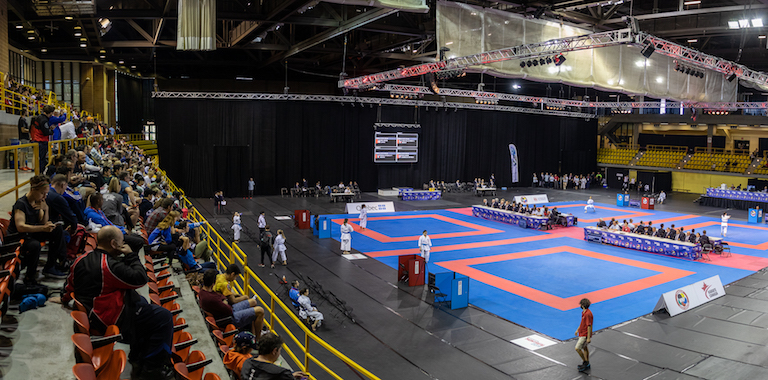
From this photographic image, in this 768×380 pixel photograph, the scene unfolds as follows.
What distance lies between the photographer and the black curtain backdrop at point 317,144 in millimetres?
32031

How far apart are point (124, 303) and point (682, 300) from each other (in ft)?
45.7

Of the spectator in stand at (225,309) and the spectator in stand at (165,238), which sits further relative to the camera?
the spectator in stand at (165,238)

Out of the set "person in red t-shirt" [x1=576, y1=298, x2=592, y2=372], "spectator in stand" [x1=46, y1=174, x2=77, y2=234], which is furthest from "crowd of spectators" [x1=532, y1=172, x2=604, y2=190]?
"spectator in stand" [x1=46, y1=174, x2=77, y2=234]

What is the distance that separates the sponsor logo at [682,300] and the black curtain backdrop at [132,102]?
1405 inches

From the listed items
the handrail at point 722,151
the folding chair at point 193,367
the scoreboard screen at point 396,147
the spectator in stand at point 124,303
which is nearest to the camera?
the spectator in stand at point 124,303

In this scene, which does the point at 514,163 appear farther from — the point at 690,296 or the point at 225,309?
the point at 225,309

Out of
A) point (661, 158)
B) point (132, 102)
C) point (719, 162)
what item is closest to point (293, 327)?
point (132, 102)

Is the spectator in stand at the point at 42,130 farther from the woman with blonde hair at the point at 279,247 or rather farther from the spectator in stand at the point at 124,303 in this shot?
the woman with blonde hair at the point at 279,247

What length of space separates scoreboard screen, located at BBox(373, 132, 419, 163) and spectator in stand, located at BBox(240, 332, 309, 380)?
32.9 m

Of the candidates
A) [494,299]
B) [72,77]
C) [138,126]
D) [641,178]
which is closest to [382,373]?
[494,299]

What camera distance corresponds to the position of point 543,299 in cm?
1403

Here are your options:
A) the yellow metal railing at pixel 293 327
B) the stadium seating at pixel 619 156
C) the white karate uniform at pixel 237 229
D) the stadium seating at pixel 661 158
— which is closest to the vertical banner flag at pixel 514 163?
the stadium seating at pixel 619 156

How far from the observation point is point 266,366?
14.4 feet

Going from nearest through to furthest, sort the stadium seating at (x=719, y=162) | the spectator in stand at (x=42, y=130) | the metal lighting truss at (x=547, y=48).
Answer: the spectator in stand at (x=42, y=130)
the metal lighting truss at (x=547, y=48)
the stadium seating at (x=719, y=162)
